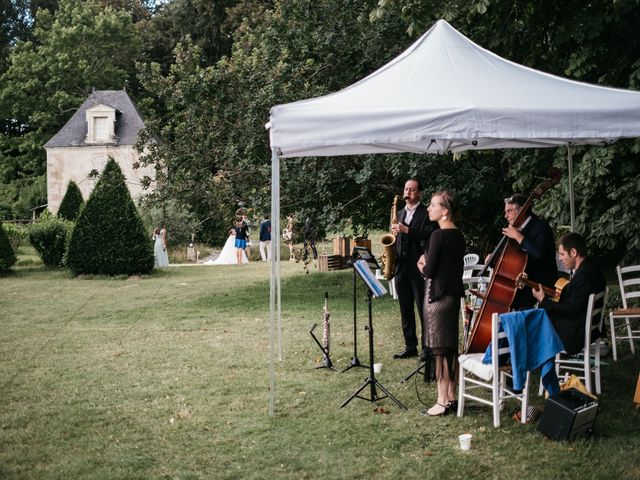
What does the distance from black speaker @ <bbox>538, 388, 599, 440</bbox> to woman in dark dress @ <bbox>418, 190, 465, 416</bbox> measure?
97cm

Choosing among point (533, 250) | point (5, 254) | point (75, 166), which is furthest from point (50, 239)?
point (75, 166)

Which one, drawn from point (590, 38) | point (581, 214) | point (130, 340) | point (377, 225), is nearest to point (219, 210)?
point (377, 225)

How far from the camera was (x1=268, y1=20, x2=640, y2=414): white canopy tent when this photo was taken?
604cm

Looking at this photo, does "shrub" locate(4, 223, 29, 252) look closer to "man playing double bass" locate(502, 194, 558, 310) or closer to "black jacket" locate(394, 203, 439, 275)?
"black jacket" locate(394, 203, 439, 275)

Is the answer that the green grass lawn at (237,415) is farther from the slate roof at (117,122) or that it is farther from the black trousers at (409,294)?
the slate roof at (117,122)

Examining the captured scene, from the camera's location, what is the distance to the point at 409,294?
8781 mm

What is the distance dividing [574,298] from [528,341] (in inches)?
31.1

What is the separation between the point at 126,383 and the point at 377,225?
10.1 meters

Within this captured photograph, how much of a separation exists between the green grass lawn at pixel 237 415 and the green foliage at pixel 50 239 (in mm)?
10769

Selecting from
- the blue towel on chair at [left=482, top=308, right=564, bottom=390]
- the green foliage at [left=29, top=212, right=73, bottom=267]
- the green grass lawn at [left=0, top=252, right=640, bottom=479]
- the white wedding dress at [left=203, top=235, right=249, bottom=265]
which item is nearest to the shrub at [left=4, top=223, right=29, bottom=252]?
the green foliage at [left=29, top=212, right=73, bottom=267]

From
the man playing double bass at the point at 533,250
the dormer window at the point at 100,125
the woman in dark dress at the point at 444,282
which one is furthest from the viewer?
the dormer window at the point at 100,125

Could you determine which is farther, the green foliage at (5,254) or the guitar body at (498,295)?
the green foliage at (5,254)

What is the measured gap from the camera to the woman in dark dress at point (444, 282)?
634 cm

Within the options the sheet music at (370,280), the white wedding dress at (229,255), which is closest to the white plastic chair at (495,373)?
the sheet music at (370,280)
